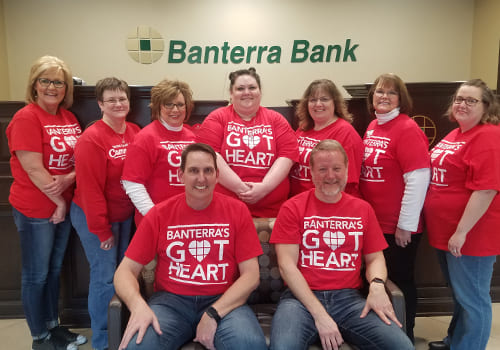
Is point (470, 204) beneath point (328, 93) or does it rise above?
beneath

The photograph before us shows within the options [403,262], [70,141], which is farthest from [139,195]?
[403,262]

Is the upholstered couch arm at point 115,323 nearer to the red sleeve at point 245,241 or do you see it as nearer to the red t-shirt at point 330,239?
the red sleeve at point 245,241

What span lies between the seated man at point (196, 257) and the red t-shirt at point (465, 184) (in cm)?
103

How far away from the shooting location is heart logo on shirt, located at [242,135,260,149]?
7.40 ft

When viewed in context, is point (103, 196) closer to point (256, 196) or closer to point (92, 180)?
point (92, 180)

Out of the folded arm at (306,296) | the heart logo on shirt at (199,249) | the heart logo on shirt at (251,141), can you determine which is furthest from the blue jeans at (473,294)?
the heart logo on shirt at (199,249)

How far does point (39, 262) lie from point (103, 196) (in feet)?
2.12

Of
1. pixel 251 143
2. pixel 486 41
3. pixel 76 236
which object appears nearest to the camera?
pixel 251 143

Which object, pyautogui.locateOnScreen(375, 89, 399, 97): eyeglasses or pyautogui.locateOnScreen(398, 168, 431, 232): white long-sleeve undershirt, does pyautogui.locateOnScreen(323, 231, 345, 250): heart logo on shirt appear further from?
pyautogui.locateOnScreen(375, 89, 399, 97): eyeglasses

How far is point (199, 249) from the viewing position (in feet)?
6.05

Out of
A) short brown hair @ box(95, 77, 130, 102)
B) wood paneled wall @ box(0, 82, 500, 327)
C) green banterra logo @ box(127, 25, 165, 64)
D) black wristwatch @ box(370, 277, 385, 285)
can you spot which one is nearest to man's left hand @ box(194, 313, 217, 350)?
black wristwatch @ box(370, 277, 385, 285)

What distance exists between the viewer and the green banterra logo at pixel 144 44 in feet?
18.1

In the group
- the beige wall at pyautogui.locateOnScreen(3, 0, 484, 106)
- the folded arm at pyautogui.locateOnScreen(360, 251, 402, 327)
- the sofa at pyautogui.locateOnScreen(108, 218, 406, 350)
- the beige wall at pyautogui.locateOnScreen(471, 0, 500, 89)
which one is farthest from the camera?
the beige wall at pyautogui.locateOnScreen(3, 0, 484, 106)

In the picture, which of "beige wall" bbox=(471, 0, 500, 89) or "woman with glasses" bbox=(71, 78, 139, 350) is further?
"beige wall" bbox=(471, 0, 500, 89)
